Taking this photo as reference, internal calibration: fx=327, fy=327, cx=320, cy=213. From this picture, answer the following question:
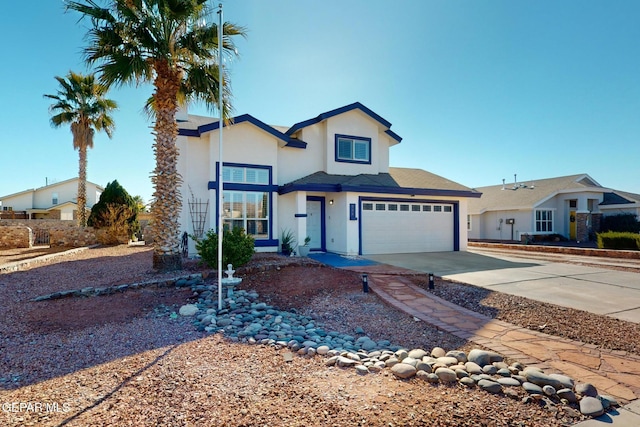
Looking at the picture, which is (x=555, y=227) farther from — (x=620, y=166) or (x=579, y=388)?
(x=579, y=388)

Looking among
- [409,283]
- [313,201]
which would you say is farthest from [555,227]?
[409,283]

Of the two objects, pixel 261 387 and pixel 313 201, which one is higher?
pixel 313 201

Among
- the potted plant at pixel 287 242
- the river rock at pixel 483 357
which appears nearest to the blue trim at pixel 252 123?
the potted plant at pixel 287 242

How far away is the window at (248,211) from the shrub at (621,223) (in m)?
25.1

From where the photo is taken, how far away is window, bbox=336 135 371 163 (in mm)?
15510

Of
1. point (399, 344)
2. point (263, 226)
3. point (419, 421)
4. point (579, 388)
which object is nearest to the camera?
point (419, 421)

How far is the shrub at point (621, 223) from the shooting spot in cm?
2270

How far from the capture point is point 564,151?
21.9 metres

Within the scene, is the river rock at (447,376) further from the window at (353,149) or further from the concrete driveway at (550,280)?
the window at (353,149)

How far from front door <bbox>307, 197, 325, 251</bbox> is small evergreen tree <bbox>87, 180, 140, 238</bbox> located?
11.2m

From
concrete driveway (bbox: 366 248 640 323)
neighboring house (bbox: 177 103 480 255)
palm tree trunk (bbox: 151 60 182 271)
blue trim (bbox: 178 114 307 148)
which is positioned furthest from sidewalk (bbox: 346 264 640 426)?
blue trim (bbox: 178 114 307 148)

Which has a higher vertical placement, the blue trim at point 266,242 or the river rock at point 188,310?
the blue trim at point 266,242

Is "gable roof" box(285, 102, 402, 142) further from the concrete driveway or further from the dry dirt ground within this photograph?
the dry dirt ground

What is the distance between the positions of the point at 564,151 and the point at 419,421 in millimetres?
25283
